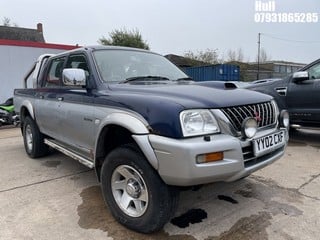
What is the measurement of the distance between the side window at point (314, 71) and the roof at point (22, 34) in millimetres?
29713

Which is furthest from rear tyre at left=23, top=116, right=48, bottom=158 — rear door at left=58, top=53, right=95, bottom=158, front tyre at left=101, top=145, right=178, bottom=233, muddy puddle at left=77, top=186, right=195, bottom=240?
front tyre at left=101, top=145, right=178, bottom=233

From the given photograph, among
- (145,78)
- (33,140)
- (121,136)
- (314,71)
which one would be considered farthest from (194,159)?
(314,71)

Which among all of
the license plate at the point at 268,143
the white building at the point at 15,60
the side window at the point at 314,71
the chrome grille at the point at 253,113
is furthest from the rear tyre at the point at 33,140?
the white building at the point at 15,60

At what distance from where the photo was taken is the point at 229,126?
271 cm

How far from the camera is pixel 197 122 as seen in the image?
103 inches

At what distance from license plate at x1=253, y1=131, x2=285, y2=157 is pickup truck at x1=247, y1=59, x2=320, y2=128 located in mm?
3016

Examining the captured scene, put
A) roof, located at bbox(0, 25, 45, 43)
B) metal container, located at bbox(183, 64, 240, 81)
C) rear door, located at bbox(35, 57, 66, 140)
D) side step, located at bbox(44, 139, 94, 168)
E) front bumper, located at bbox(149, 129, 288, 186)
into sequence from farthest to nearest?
roof, located at bbox(0, 25, 45, 43) < metal container, located at bbox(183, 64, 240, 81) < rear door, located at bbox(35, 57, 66, 140) < side step, located at bbox(44, 139, 94, 168) < front bumper, located at bbox(149, 129, 288, 186)

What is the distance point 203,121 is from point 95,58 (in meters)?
1.77

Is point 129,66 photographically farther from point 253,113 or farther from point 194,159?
point 194,159

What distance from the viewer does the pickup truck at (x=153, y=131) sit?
8.40ft

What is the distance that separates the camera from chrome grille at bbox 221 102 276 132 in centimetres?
278

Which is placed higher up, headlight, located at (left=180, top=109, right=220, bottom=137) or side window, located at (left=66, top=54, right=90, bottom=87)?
side window, located at (left=66, top=54, right=90, bottom=87)

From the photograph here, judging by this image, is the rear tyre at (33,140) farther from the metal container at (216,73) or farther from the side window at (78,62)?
the metal container at (216,73)

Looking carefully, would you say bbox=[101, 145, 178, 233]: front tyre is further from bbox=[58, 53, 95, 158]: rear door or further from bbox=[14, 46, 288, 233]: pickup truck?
bbox=[58, 53, 95, 158]: rear door
